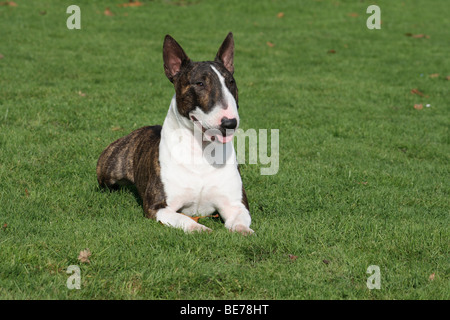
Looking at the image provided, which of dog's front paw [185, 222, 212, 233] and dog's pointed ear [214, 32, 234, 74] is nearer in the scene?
dog's front paw [185, 222, 212, 233]

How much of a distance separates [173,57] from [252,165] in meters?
2.49

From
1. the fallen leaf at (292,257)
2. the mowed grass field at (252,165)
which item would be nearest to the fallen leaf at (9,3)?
the mowed grass field at (252,165)

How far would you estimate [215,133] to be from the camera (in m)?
5.10

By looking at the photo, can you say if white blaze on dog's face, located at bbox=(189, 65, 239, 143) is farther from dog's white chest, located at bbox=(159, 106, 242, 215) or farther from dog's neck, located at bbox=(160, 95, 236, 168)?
dog's white chest, located at bbox=(159, 106, 242, 215)

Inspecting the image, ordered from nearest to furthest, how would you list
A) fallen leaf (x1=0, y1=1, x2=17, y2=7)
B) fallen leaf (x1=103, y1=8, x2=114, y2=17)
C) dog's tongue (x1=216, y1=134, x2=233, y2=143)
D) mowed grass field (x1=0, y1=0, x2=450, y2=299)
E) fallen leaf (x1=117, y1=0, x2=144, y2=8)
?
1. mowed grass field (x1=0, y1=0, x2=450, y2=299)
2. dog's tongue (x1=216, y1=134, x2=233, y2=143)
3. fallen leaf (x1=0, y1=1, x2=17, y2=7)
4. fallen leaf (x1=103, y1=8, x2=114, y2=17)
5. fallen leaf (x1=117, y1=0, x2=144, y2=8)

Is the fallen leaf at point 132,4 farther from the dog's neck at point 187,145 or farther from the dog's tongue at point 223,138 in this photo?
the dog's tongue at point 223,138

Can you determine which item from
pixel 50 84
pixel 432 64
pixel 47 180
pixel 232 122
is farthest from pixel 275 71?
pixel 232 122

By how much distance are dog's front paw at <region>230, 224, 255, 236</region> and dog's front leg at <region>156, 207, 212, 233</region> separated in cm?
24

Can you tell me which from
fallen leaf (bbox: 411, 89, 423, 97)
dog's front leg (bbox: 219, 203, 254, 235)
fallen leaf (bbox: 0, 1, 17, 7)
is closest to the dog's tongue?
dog's front leg (bbox: 219, 203, 254, 235)

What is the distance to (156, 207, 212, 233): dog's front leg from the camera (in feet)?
16.8

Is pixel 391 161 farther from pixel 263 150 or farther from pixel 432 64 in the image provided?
pixel 432 64

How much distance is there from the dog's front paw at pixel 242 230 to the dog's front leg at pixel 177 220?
0.24 metres

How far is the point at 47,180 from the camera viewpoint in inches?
258

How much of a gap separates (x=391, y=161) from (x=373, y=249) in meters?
3.50
